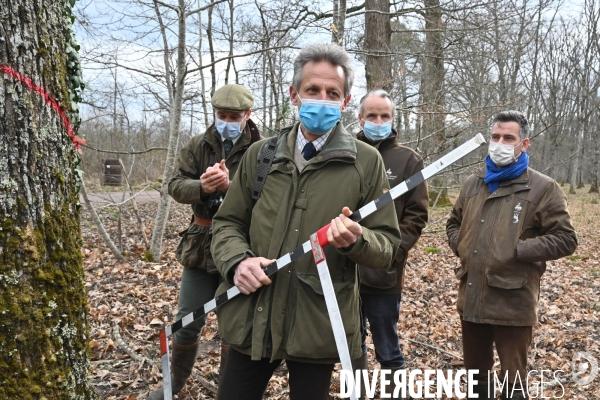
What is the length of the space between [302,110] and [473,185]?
1.91 metres

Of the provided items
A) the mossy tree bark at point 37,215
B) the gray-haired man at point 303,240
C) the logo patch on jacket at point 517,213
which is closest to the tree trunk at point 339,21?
the logo patch on jacket at point 517,213

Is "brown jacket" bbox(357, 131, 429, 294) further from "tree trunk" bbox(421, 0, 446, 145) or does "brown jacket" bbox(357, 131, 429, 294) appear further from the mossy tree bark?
"tree trunk" bbox(421, 0, 446, 145)

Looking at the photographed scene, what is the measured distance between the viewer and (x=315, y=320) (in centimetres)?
187

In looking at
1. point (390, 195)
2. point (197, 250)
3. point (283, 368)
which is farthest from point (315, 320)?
point (283, 368)

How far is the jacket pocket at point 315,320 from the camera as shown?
1.84m

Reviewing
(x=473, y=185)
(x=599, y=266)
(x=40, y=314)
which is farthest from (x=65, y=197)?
(x=599, y=266)

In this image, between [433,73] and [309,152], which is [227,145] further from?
[433,73]

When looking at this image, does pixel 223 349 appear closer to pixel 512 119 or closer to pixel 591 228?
pixel 512 119

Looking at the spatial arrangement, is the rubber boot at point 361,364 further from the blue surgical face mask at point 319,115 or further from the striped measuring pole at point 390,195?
the blue surgical face mask at point 319,115

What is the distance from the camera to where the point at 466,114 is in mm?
8055

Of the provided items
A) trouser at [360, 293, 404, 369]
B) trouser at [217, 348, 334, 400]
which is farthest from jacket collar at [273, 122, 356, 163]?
trouser at [360, 293, 404, 369]

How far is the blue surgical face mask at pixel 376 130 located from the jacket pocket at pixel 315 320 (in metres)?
1.69

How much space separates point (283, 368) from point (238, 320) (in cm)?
244

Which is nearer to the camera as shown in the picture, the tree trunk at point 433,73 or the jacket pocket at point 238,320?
the jacket pocket at point 238,320
